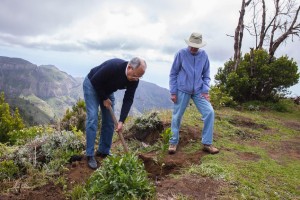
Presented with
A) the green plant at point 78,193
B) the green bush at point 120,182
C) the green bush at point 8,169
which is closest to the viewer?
the green bush at point 120,182

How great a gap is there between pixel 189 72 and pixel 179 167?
185 cm

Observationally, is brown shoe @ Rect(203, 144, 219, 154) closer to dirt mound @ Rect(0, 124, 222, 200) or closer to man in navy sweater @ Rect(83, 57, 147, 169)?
dirt mound @ Rect(0, 124, 222, 200)

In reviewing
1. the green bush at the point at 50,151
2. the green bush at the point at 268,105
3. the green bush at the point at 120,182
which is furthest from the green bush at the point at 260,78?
the green bush at the point at 120,182

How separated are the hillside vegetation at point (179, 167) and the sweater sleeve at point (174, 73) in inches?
37.9

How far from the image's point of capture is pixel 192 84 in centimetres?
700

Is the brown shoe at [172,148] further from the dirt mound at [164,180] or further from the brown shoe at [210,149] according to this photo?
the brown shoe at [210,149]

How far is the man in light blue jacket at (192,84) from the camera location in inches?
275

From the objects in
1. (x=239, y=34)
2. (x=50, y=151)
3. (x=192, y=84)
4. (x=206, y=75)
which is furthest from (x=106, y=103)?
(x=239, y=34)

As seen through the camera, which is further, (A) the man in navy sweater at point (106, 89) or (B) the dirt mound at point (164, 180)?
(A) the man in navy sweater at point (106, 89)

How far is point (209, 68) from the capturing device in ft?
23.8

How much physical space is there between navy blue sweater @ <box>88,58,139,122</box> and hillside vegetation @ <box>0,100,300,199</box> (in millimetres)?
909

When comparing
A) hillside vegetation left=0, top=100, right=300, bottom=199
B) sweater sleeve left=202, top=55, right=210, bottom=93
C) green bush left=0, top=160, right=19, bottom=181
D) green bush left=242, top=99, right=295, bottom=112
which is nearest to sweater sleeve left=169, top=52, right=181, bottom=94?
sweater sleeve left=202, top=55, right=210, bottom=93

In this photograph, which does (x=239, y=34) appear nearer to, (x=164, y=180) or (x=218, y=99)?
(x=218, y=99)

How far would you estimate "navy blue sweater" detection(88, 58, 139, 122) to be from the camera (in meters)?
5.84
